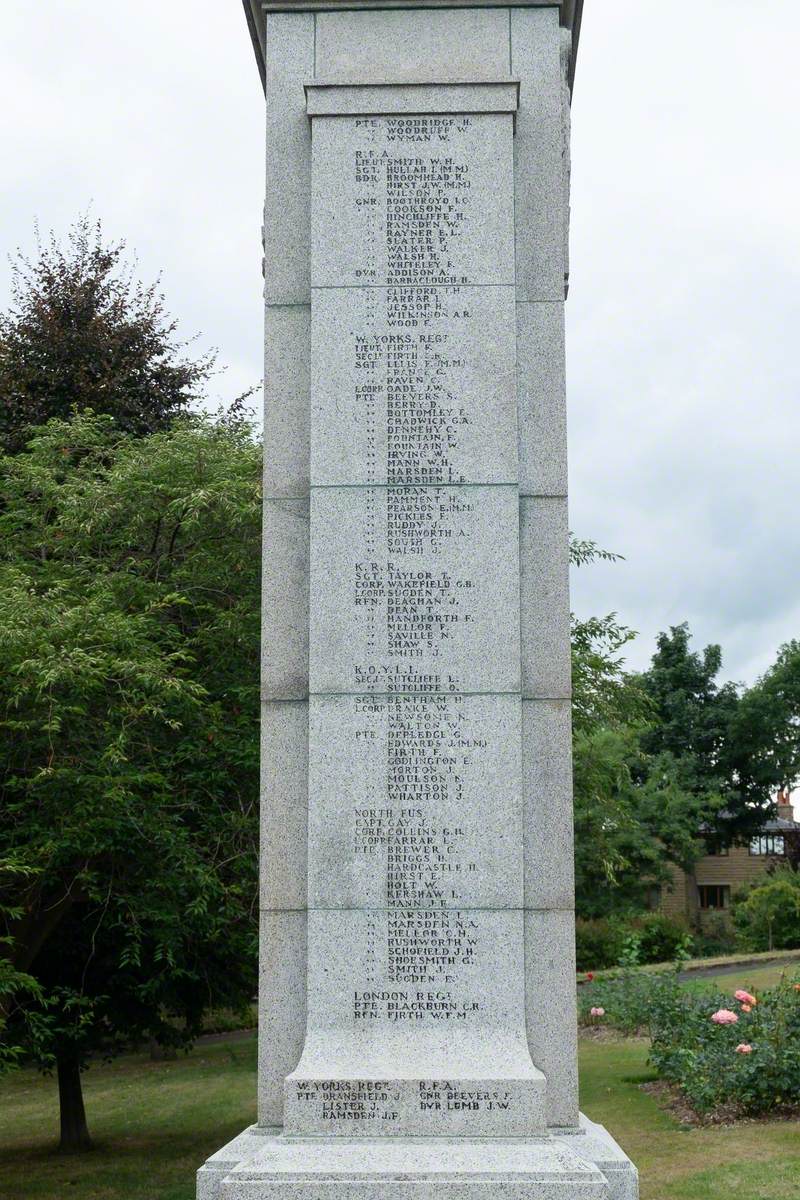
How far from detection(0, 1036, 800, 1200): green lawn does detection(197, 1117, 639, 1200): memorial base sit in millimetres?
6101

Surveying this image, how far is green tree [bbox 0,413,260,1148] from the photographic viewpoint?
49.4 ft

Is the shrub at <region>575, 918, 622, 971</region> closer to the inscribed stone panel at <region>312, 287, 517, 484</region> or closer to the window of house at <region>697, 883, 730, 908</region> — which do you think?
the inscribed stone panel at <region>312, 287, 517, 484</region>

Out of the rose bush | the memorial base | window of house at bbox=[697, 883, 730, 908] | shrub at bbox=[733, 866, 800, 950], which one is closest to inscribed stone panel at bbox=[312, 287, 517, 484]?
the memorial base

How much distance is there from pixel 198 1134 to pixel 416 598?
17.2 m

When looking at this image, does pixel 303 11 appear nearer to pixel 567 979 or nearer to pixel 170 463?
pixel 567 979

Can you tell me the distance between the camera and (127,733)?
625 inches

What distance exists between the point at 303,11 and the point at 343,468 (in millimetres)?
3347

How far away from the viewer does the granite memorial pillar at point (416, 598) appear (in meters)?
8.38

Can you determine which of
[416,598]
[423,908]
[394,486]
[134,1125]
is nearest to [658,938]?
[134,1125]

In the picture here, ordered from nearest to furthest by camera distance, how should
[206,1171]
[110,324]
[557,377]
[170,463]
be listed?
[206,1171]
[557,377]
[170,463]
[110,324]

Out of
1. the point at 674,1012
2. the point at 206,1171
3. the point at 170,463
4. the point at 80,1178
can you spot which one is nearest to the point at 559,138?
the point at 206,1171

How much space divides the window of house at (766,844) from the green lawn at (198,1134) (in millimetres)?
39941

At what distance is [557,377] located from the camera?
9.40m

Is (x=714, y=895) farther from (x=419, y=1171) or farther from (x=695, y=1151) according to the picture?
(x=419, y=1171)
